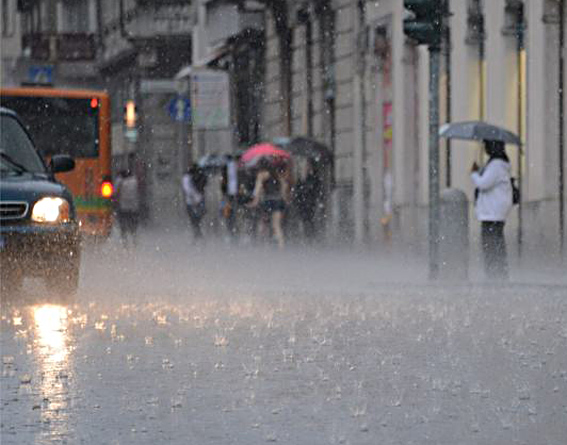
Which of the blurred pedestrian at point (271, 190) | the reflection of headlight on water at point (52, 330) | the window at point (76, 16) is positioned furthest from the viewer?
the window at point (76, 16)

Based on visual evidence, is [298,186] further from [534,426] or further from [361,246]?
[534,426]

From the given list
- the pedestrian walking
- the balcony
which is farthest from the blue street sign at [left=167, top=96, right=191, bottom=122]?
the balcony

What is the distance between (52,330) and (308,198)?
2399 centimetres

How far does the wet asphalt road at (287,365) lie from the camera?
8.92m

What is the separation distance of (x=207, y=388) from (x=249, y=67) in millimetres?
37514

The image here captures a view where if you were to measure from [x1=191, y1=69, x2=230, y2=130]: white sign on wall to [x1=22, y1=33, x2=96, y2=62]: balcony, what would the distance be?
30729 mm

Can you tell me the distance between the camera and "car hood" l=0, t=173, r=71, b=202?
17172 mm

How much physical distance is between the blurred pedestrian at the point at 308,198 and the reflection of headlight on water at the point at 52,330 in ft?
68.4

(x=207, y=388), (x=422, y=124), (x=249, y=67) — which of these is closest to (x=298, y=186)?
(x=422, y=124)

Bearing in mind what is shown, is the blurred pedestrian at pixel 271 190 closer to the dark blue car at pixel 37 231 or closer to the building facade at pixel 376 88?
the building facade at pixel 376 88

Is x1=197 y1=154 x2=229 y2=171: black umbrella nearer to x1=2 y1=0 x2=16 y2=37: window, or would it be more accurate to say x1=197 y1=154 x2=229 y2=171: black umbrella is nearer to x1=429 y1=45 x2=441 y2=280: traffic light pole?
x1=429 y1=45 x2=441 y2=280: traffic light pole

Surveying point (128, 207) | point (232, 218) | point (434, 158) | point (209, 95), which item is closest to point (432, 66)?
point (434, 158)

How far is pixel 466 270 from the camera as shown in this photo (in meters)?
20.8

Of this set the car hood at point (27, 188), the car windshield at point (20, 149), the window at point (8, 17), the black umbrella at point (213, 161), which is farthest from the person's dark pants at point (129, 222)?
the window at point (8, 17)
